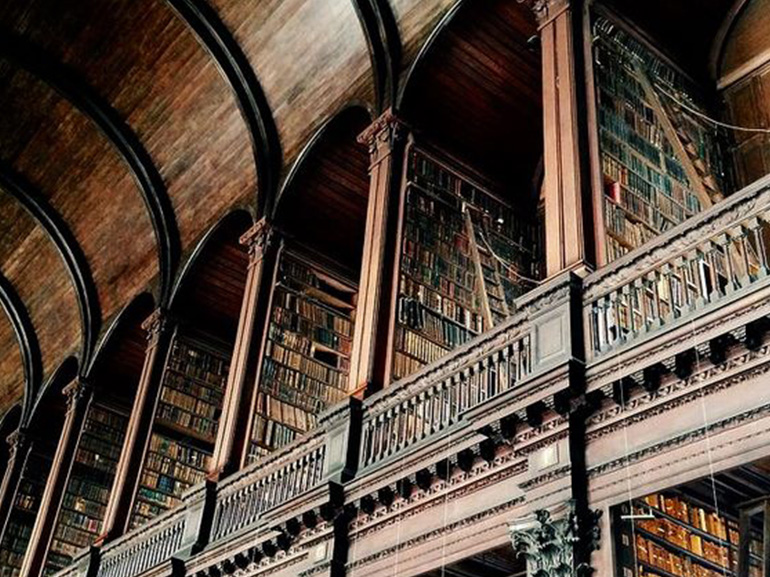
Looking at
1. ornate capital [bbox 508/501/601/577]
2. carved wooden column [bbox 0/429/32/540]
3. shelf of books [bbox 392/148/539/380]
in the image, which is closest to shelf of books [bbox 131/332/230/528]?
carved wooden column [bbox 0/429/32/540]

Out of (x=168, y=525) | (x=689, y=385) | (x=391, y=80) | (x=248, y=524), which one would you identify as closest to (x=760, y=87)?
(x=391, y=80)

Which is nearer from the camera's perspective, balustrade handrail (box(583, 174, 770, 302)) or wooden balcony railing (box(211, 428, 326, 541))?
balustrade handrail (box(583, 174, 770, 302))

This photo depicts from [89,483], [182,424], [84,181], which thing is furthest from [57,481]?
[84,181]

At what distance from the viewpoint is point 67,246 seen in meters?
13.1

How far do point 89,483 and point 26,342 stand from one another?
298cm

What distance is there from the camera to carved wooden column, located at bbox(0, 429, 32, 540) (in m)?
14.2

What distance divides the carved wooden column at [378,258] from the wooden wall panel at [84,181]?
4.41 m

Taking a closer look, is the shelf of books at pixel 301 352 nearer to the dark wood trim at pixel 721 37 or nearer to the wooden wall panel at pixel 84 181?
the wooden wall panel at pixel 84 181

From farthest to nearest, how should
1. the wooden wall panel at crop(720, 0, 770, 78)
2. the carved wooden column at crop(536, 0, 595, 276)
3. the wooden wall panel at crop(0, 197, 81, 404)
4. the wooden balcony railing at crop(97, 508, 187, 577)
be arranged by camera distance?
the wooden wall panel at crop(0, 197, 81, 404) → the wooden balcony railing at crop(97, 508, 187, 577) → the wooden wall panel at crop(720, 0, 770, 78) → the carved wooden column at crop(536, 0, 595, 276)

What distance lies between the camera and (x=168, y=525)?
894 centimetres

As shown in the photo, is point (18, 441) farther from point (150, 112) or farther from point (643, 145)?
point (643, 145)

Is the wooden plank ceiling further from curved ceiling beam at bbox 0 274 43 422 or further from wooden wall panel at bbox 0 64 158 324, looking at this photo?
curved ceiling beam at bbox 0 274 43 422

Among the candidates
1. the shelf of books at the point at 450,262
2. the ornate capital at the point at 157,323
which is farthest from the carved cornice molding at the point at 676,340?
the ornate capital at the point at 157,323

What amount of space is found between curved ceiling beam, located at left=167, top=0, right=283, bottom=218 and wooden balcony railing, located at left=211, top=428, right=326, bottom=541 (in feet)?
10.3
